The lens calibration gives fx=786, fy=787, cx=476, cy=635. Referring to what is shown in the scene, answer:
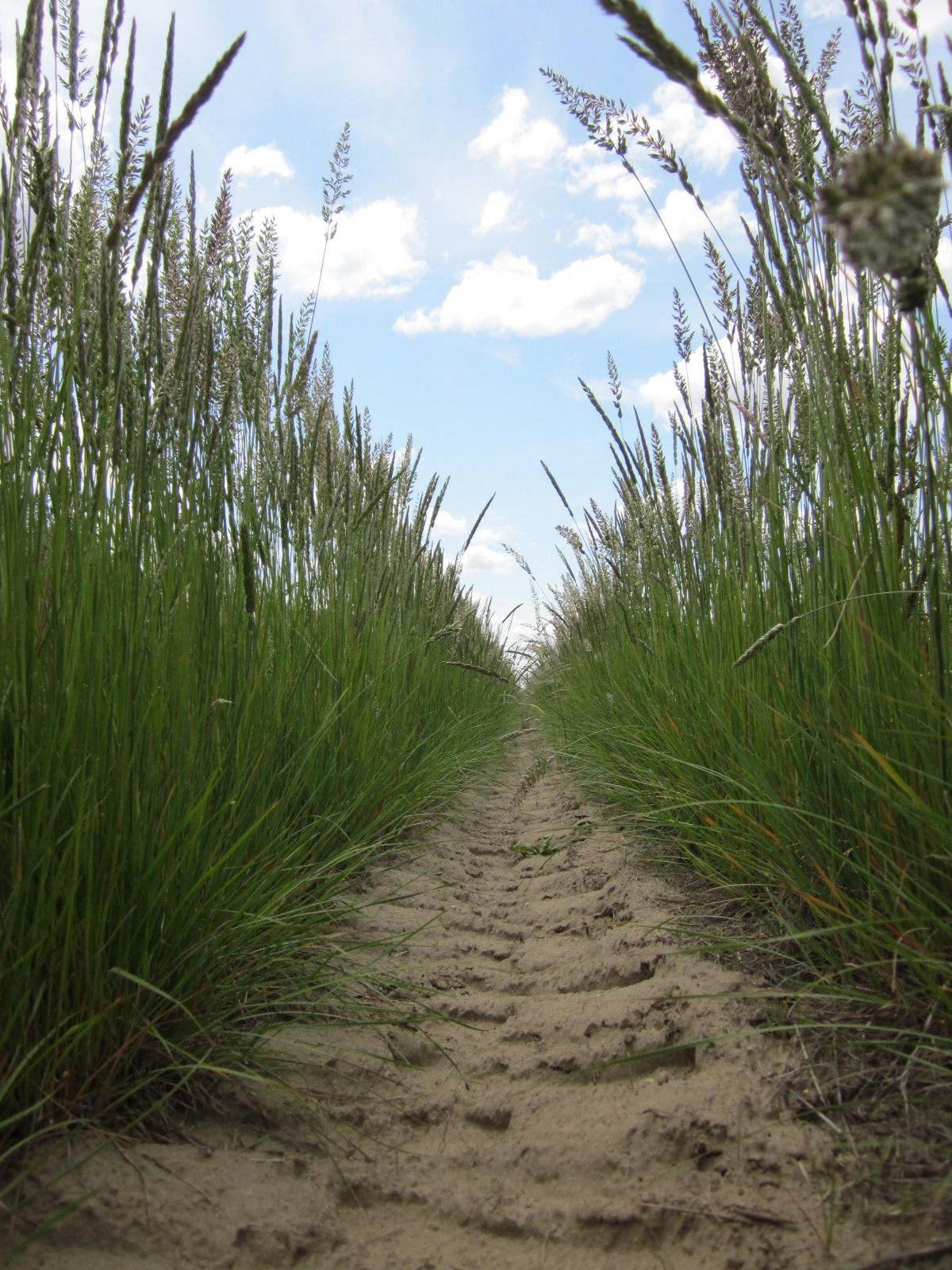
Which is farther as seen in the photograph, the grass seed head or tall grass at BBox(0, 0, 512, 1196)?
tall grass at BBox(0, 0, 512, 1196)

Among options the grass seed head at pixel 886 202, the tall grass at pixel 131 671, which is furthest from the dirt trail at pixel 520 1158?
the grass seed head at pixel 886 202

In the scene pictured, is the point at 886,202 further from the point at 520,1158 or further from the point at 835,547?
the point at 520,1158

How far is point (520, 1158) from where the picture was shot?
1.04 metres

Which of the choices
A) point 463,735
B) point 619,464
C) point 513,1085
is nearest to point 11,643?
point 513,1085

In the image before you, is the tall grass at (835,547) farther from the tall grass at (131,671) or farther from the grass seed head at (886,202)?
the tall grass at (131,671)

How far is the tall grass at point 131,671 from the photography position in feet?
3.00

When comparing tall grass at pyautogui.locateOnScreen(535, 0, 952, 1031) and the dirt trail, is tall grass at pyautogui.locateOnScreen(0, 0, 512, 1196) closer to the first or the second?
the dirt trail

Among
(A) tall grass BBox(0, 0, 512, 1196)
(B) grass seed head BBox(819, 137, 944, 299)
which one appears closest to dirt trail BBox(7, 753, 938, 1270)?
(A) tall grass BBox(0, 0, 512, 1196)

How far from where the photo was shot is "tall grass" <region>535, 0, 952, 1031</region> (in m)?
0.94

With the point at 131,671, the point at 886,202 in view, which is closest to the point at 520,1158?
the point at 131,671

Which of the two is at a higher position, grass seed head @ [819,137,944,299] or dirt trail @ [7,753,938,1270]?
grass seed head @ [819,137,944,299]

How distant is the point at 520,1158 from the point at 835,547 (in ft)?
3.39

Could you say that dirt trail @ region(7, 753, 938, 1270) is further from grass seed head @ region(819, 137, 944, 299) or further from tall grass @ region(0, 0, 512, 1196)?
grass seed head @ region(819, 137, 944, 299)

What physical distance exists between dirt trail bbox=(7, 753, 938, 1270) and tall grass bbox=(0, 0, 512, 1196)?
12 cm
